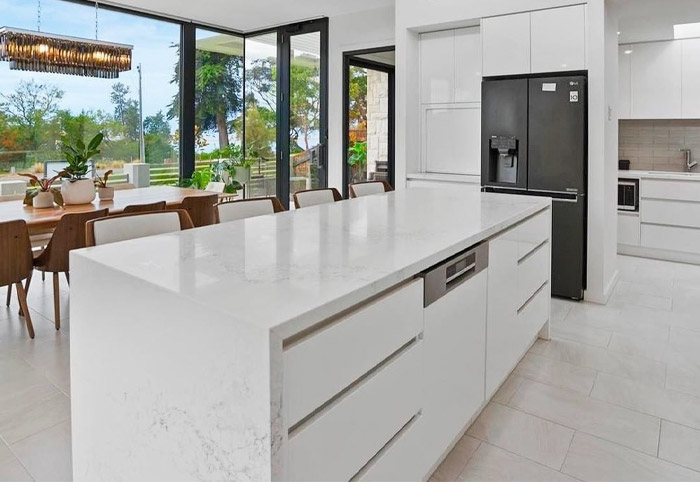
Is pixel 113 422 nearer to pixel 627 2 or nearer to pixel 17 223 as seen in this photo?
pixel 17 223

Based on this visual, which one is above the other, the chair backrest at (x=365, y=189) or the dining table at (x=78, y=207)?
the chair backrest at (x=365, y=189)

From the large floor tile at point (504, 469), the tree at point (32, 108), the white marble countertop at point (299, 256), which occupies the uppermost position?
the tree at point (32, 108)

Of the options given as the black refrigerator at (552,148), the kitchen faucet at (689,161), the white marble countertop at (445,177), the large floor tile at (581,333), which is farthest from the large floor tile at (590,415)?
the kitchen faucet at (689,161)

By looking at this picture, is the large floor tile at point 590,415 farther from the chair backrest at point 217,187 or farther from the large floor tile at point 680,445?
the chair backrest at point 217,187

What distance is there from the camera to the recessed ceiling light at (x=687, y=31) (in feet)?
17.2

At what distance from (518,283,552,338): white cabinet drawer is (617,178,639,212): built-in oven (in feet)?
10.2

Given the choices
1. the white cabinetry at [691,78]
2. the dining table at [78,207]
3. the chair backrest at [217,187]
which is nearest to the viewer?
the dining table at [78,207]

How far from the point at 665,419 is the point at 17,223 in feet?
11.8

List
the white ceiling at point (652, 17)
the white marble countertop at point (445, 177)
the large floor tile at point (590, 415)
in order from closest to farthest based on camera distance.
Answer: the large floor tile at point (590, 415) < the white ceiling at point (652, 17) < the white marble countertop at point (445, 177)

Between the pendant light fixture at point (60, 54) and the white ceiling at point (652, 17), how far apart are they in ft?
13.4

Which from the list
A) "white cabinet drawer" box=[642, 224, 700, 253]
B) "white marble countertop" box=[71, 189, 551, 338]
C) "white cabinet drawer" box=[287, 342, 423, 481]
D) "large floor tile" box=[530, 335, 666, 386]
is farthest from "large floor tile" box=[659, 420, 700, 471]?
"white cabinet drawer" box=[642, 224, 700, 253]

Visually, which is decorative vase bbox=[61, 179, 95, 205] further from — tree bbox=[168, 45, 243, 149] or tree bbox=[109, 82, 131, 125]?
tree bbox=[168, 45, 243, 149]

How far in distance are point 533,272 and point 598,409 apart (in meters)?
0.75

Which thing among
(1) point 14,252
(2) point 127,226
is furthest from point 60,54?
(2) point 127,226
